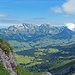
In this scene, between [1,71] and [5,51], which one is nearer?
[1,71]

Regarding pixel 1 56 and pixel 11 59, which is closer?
pixel 1 56

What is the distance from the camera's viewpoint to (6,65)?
140375 mm

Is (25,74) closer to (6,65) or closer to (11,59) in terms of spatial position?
(11,59)

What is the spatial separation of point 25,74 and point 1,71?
70.4 meters

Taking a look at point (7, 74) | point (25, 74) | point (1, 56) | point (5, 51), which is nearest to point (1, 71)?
point (7, 74)

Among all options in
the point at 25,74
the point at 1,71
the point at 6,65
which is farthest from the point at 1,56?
the point at 25,74

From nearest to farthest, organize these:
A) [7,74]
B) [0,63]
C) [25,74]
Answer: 1. [7,74]
2. [0,63]
3. [25,74]

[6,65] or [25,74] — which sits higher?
[6,65]

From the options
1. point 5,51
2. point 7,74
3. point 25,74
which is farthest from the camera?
point 25,74

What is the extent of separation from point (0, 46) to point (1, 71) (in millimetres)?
31832

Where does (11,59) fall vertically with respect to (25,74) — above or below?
above

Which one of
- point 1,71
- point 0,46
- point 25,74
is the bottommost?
point 25,74

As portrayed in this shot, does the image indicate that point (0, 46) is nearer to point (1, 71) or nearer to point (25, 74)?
point (1, 71)

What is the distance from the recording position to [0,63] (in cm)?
13238
